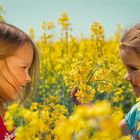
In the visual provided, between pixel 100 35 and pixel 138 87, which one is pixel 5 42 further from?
pixel 100 35

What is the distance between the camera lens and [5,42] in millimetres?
2553

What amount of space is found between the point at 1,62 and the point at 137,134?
0.74m

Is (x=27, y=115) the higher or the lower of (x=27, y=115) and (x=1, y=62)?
the higher

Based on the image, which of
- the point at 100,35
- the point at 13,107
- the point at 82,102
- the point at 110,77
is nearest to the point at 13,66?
the point at 82,102

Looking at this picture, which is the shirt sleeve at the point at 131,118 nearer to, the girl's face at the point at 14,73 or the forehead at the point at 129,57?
the forehead at the point at 129,57

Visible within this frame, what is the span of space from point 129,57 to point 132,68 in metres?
0.09

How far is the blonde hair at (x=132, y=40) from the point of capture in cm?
258

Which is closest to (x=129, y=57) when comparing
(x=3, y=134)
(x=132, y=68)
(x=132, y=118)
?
(x=132, y=68)

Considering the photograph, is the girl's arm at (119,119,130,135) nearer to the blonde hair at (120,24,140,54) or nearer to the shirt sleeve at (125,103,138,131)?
Result: the shirt sleeve at (125,103,138,131)

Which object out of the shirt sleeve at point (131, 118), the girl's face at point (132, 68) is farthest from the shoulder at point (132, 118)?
the girl's face at point (132, 68)

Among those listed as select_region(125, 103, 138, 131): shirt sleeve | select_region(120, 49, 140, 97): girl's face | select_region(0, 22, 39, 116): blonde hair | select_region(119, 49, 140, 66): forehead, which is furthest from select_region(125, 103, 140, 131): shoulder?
select_region(0, 22, 39, 116): blonde hair

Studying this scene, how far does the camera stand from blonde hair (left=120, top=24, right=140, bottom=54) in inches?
101

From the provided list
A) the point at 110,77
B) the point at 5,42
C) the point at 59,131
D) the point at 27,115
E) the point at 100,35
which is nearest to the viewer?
the point at 59,131

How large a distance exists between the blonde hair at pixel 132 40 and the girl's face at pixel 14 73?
0.51 meters
